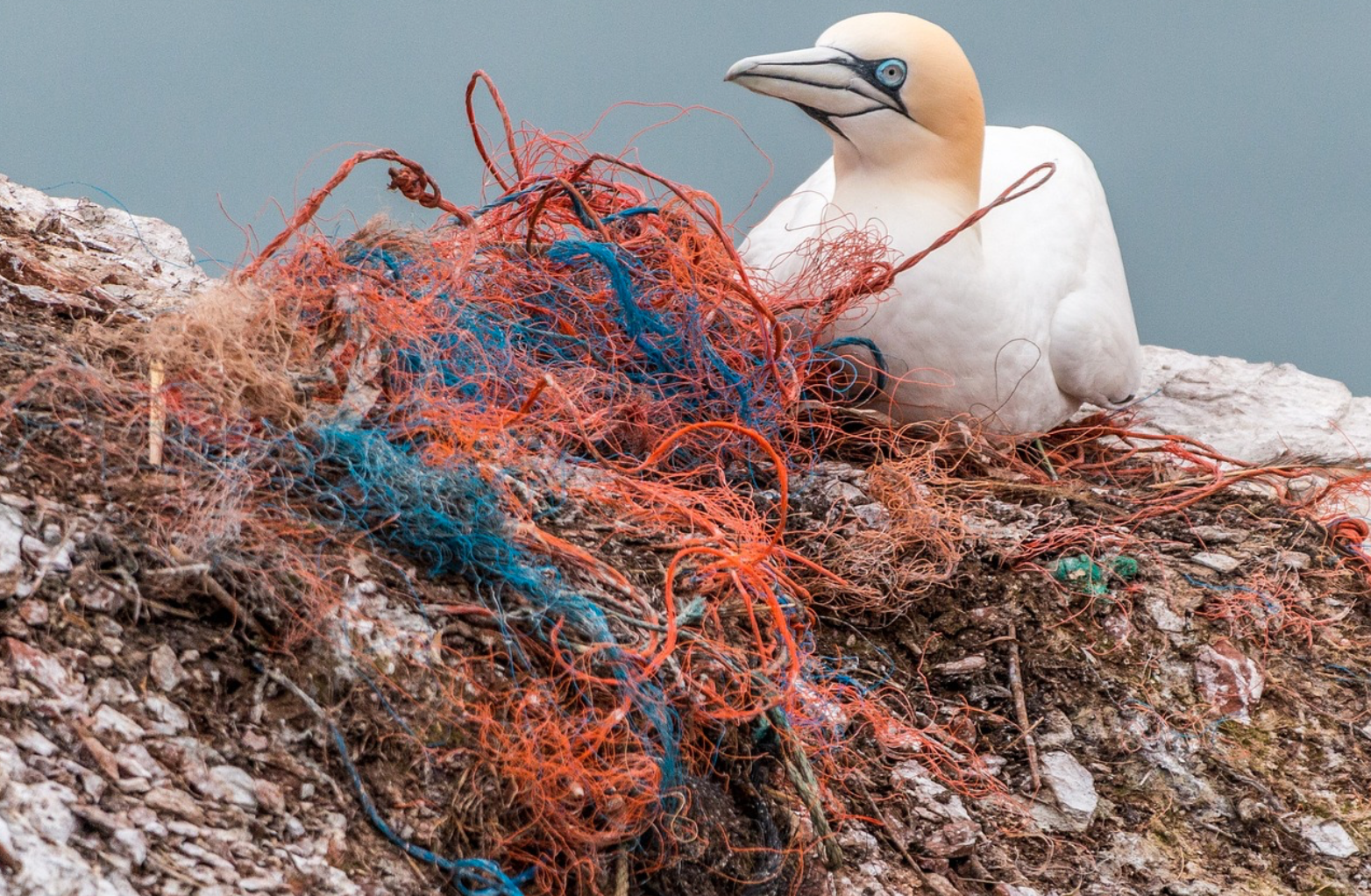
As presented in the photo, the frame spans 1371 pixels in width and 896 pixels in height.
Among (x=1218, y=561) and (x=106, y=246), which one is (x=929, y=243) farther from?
(x=106, y=246)

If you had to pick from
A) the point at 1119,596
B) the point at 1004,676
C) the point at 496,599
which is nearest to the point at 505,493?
the point at 496,599

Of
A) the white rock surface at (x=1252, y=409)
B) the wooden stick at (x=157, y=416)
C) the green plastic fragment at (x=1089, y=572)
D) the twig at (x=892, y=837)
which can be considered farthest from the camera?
the white rock surface at (x=1252, y=409)

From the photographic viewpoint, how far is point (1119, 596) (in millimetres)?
3957

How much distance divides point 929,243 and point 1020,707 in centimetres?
148

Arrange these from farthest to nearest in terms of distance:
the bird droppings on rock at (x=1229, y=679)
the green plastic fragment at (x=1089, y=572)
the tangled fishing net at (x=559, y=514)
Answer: the green plastic fragment at (x=1089, y=572)
the bird droppings on rock at (x=1229, y=679)
the tangled fishing net at (x=559, y=514)

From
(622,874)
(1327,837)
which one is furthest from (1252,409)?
(622,874)

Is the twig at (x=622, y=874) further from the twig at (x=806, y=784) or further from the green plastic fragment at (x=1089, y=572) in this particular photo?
the green plastic fragment at (x=1089, y=572)

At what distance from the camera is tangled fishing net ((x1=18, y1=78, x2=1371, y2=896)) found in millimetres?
2650

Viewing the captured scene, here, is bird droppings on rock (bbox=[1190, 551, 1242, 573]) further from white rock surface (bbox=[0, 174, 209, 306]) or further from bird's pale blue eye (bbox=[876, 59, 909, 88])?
white rock surface (bbox=[0, 174, 209, 306])

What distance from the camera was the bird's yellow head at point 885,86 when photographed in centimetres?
431

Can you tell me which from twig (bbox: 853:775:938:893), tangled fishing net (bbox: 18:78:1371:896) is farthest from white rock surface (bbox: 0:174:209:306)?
twig (bbox: 853:775:938:893)

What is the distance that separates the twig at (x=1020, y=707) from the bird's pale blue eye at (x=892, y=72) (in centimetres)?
166

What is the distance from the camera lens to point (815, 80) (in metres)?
4.31

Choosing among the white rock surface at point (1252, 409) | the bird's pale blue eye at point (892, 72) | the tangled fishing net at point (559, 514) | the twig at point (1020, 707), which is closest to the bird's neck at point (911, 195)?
the tangled fishing net at point (559, 514)
